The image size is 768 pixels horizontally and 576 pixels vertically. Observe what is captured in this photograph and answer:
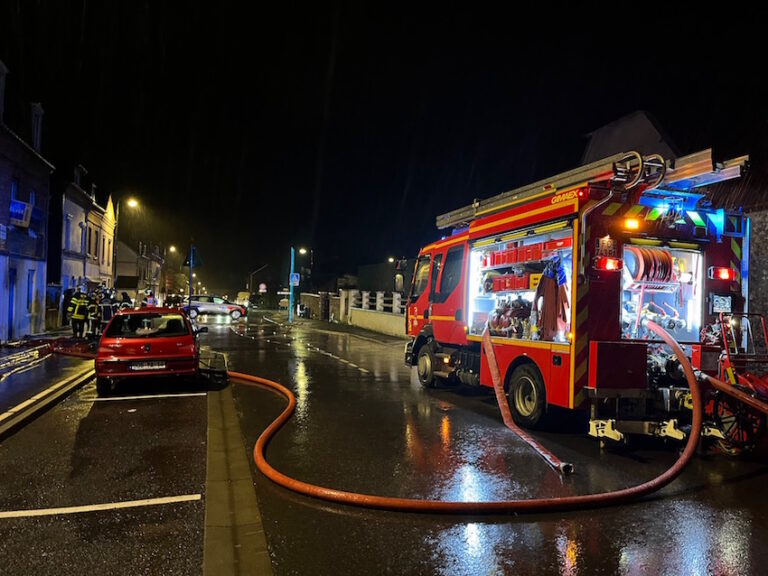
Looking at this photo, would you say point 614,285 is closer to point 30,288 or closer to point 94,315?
point 94,315

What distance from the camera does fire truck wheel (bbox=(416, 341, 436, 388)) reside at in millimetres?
10385

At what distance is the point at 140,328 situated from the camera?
33.3ft

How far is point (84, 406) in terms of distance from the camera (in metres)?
8.53

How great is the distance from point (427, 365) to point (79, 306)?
11567mm

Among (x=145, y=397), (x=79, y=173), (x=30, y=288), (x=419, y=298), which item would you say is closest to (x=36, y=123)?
(x=30, y=288)

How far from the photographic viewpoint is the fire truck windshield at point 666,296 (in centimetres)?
695

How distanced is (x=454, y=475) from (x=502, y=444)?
1.44 meters

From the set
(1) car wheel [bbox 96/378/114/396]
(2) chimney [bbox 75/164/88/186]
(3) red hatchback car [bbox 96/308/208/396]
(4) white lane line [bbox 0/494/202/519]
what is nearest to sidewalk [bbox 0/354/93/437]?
(1) car wheel [bbox 96/378/114/396]

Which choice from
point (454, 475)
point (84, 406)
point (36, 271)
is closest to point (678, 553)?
point (454, 475)

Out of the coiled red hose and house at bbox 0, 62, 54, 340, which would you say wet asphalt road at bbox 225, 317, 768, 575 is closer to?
the coiled red hose

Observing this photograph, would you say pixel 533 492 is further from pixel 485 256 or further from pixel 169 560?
pixel 485 256

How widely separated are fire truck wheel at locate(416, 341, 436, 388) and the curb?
6.30 meters

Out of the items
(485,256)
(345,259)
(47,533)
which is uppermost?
(345,259)

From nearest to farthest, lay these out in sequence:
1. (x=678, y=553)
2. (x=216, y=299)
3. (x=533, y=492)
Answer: (x=678, y=553)
(x=533, y=492)
(x=216, y=299)
